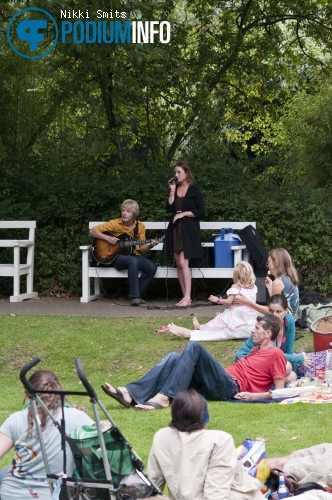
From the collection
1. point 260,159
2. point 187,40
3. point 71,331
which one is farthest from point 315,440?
point 187,40

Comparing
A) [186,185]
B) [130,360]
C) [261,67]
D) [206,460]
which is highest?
[261,67]

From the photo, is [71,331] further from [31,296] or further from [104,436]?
[104,436]

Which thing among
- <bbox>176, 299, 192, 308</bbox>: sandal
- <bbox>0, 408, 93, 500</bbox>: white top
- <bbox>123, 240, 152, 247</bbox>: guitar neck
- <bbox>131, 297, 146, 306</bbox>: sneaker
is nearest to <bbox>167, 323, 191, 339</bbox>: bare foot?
<bbox>176, 299, 192, 308</bbox>: sandal

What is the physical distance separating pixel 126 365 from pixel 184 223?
12.0 feet

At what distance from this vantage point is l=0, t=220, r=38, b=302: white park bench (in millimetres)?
14148

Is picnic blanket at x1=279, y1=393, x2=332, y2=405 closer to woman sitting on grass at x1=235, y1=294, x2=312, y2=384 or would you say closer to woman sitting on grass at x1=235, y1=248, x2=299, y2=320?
woman sitting on grass at x1=235, y1=294, x2=312, y2=384

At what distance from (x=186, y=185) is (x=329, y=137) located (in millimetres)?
5564

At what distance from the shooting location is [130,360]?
35.0 feet

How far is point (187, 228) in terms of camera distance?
13719mm

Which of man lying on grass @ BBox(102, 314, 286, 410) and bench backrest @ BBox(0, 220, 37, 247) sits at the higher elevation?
bench backrest @ BBox(0, 220, 37, 247)

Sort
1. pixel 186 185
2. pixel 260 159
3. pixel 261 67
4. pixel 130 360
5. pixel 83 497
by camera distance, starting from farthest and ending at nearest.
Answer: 1. pixel 261 67
2. pixel 260 159
3. pixel 186 185
4. pixel 130 360
5. pixel 83 497

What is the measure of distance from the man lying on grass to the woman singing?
15.8 ft

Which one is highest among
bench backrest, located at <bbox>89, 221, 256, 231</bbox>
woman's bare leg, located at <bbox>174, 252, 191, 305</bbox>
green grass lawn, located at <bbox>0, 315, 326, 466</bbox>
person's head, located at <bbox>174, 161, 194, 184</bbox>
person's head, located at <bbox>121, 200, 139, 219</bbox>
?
person's head, located at <bbox>174, 161, 194, 184</bbox>

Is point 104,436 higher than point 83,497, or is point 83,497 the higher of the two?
point 104,436
